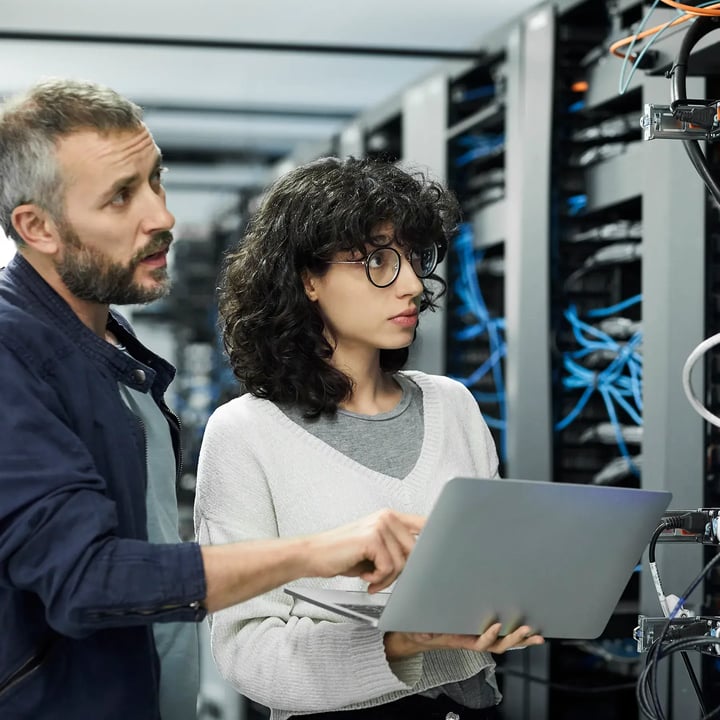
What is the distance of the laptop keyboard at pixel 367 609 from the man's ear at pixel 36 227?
0.54 m

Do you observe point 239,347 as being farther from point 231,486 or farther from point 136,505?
point 136,505

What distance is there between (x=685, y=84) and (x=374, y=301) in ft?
1.71

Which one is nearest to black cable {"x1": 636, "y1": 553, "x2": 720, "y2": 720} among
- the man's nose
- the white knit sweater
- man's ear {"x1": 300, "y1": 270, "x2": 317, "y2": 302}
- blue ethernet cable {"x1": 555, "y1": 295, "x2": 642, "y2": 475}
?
the white knit sweater

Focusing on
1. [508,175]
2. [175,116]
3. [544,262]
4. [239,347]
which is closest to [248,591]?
[239,347]

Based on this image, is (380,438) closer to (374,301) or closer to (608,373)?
(374,301)

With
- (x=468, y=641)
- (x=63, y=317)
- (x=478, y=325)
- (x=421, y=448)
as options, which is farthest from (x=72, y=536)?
(x=478, y=325)

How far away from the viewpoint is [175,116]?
7172mm

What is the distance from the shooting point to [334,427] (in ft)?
5.48

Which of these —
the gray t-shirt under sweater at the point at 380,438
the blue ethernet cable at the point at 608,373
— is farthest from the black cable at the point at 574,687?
the gray t-shirt under sweater at the point at 380,438

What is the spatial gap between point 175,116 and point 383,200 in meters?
5.77

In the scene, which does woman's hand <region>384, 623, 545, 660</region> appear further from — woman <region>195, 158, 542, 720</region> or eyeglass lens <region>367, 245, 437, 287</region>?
eyeglass lens <region>367, 245, 437, 287</region>

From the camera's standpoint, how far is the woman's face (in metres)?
1.64

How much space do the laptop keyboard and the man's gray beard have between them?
1.43ft

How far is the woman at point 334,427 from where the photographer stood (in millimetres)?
1514
